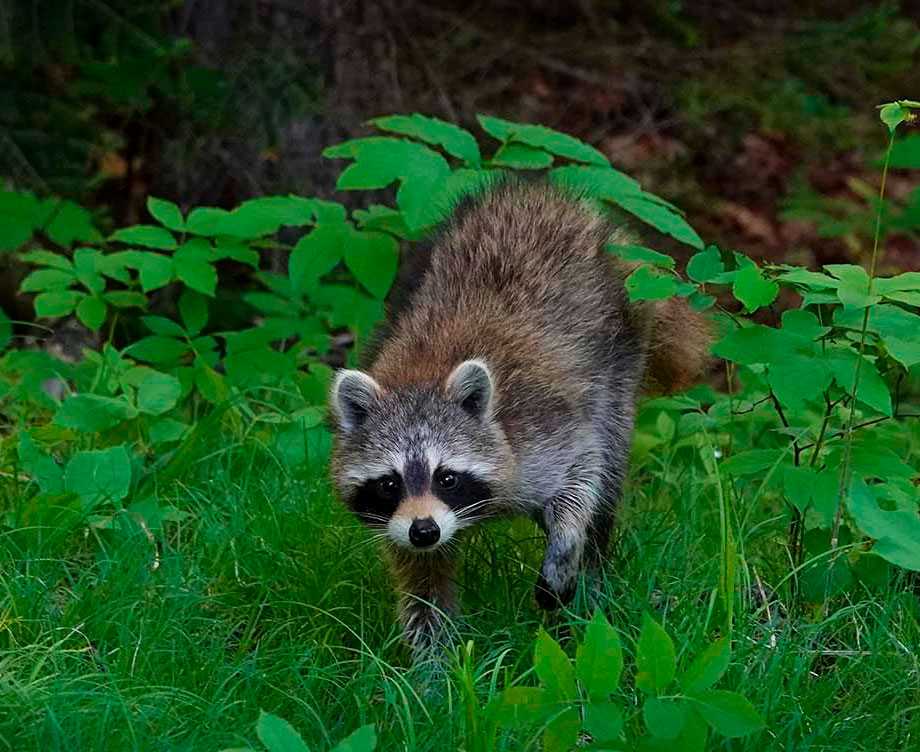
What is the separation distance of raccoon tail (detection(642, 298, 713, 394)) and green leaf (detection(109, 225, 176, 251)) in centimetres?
178

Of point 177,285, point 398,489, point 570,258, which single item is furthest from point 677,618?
point 177,285

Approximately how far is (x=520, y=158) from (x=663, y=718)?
2.48 metres

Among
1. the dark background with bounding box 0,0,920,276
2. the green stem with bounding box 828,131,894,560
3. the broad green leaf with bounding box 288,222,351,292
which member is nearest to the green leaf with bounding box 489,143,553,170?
the broad green leaf with bounding box 288,222,351,292

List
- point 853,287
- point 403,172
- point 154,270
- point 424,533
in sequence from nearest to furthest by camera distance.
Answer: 1. point 853,287
2. point 424,533
3. point 403,172
4. point 154,270

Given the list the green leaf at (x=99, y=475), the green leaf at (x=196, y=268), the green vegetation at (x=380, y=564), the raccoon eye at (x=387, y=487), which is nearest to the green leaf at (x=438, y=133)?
the green vegetation at (x=380, y=564)

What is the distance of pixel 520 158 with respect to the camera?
478 centimetres

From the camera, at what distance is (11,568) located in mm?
3668

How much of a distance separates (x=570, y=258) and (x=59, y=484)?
5.31 ft

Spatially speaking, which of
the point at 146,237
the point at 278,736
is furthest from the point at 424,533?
the point at 146,237

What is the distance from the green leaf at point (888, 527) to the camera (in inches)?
130

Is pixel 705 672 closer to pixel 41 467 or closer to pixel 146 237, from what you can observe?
pixel 41 467

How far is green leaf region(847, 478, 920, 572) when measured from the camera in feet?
10.8

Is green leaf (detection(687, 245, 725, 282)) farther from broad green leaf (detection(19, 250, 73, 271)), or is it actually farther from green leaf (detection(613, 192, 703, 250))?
broad green leaf (detection(19, 250, 73, 271))

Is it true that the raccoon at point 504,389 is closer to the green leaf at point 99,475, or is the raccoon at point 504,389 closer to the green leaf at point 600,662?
the green leaf at point 99,475
